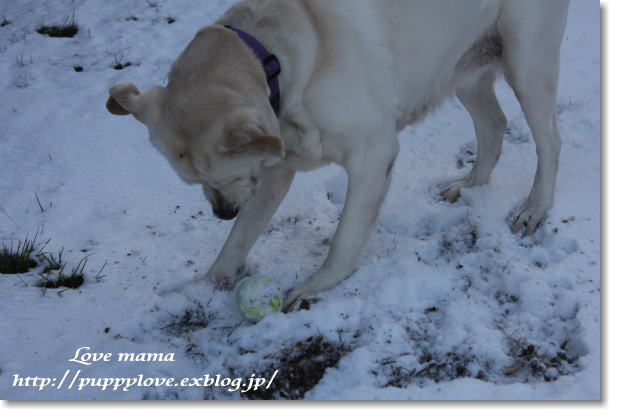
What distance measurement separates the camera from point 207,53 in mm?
2482

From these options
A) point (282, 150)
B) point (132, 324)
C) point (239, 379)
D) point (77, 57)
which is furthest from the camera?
point (77, 57)

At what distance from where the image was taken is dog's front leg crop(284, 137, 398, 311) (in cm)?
295

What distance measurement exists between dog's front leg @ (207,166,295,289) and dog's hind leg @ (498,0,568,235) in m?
1.28

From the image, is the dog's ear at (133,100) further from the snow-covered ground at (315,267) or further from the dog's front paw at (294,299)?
the dog's front paw at (294,299)

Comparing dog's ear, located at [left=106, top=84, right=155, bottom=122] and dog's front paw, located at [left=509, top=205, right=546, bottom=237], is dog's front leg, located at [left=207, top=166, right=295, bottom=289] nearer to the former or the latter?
dog's ear, located at [left=106, top=84, right=155, bottom=122]

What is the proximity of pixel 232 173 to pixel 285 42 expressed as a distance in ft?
1.94

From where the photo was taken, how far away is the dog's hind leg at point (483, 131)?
3.82 m

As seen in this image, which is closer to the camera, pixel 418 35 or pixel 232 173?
pixel 232 173

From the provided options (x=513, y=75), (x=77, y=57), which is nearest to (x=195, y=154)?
(x=513, y=75)

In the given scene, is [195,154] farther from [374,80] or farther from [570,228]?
[570,228]

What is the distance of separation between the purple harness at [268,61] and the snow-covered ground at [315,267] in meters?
0.96

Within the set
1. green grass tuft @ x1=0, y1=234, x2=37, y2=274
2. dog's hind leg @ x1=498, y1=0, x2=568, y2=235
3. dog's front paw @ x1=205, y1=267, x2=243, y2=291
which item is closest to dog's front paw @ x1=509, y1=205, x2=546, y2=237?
dog's hind leg @ x1=498, y1=0, x2=568, y2=235

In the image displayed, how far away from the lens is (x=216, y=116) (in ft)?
7.74

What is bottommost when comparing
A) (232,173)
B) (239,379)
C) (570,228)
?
(239,379)
